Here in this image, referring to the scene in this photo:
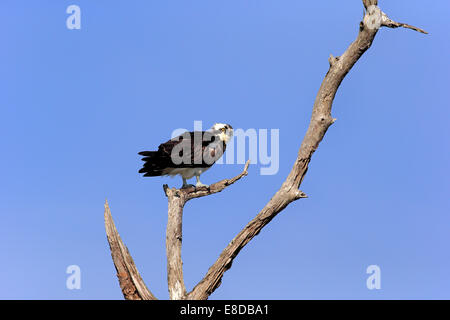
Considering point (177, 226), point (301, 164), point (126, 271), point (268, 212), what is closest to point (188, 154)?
point (177, 226)

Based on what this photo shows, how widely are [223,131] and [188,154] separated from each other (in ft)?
3.25

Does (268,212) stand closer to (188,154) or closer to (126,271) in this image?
(188,154)

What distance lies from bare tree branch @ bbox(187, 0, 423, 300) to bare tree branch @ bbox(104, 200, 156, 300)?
799mm

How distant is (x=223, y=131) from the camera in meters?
10.4

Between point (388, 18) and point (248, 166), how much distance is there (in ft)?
11.3

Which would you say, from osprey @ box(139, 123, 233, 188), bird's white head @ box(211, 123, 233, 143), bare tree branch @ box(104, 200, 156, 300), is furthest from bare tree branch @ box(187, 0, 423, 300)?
bird's white head @ box(211, 123, 233, 143)

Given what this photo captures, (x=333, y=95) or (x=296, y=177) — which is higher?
(x=333, y=95)

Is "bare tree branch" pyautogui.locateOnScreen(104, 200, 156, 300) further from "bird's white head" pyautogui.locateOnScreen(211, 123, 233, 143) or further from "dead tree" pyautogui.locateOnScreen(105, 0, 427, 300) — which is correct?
"bird's white head" pyautogui.locateOnScreen(211, 123, 233, 143)

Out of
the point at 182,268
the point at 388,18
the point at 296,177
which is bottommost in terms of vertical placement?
the point at 182,268
